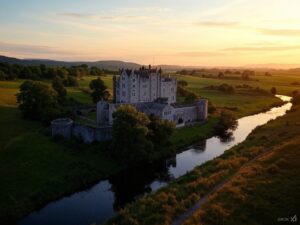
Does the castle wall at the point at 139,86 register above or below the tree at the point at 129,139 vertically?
above

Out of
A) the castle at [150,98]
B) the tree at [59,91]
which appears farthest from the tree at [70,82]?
the castle at [150,98]

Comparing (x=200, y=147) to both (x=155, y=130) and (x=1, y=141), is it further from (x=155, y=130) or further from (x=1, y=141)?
(x=1, y=141)

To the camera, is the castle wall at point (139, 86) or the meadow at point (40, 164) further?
the castle wall at point (139, 86)

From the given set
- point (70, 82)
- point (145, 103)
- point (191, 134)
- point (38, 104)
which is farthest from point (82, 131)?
point (70, 82)

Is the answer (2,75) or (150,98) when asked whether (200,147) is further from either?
(2,75)

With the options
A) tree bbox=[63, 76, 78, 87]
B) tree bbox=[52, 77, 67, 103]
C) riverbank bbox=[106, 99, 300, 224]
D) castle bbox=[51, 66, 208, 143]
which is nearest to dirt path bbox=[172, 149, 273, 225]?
riverbank bbox=[106, 99, 300, 224]

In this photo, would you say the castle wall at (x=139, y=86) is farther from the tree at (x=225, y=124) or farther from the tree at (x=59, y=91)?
the tree at (x=225, y=124)
